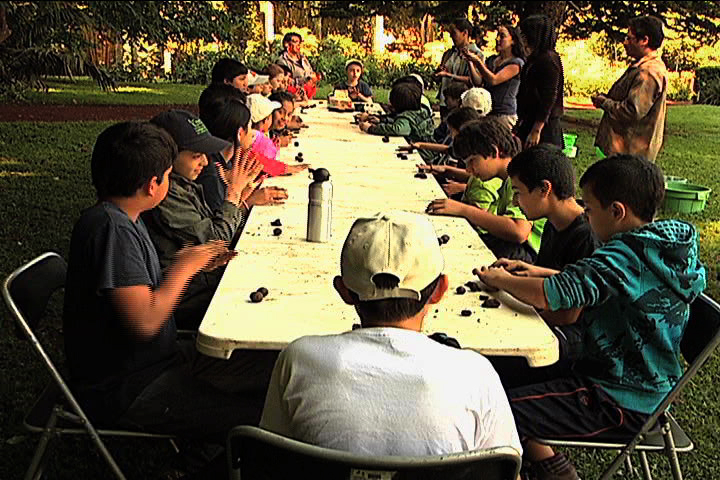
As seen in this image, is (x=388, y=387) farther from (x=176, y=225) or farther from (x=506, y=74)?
(x=506, y=74)

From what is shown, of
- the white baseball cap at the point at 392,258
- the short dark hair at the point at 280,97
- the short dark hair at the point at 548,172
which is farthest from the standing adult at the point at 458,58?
the white baseball cap at the point at 392,258

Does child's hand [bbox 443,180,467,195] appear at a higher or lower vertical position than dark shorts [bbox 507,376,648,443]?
higher

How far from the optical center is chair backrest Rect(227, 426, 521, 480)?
1.38 meters

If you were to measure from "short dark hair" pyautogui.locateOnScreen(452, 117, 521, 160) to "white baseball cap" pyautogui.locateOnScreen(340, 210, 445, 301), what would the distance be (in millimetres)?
2298

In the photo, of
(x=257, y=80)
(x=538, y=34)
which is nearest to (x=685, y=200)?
(x=538, y=34)

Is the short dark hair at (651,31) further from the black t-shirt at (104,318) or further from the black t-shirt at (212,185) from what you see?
the black t-shirt at (104,318)

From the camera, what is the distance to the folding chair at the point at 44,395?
2.29 metres

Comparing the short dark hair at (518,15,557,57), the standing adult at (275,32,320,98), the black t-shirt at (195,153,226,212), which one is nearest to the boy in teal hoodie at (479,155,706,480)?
the black t-shirt at (195,153,226,212)

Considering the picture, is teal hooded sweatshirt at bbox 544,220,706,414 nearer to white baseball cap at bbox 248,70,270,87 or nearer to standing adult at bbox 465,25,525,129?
standing adult at bbox 465,25,525,129

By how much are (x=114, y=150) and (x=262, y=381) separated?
0.85 metres

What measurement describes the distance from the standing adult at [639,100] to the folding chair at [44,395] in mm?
4920

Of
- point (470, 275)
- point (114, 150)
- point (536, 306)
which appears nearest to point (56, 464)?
point (114, 150)

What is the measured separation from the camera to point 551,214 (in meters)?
3.14

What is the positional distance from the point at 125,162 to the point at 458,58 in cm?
791
